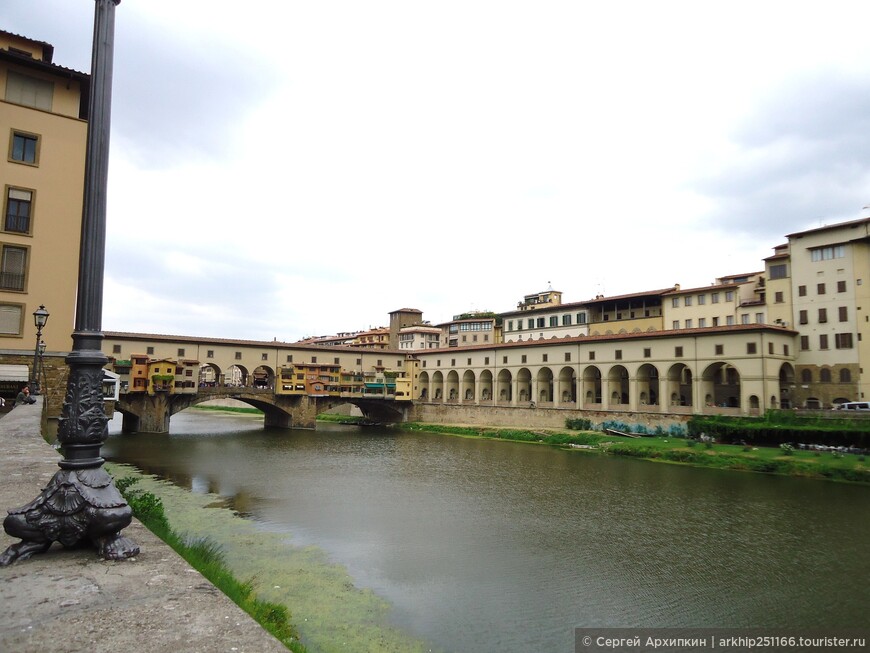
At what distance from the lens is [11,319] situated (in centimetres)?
2272

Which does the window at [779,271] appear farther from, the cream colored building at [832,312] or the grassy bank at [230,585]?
the grassy bank at [230,585]

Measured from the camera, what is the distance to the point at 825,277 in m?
43.2

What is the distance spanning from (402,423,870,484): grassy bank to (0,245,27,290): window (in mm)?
34884

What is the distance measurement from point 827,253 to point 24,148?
173 feet

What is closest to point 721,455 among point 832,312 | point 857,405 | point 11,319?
point 857,405

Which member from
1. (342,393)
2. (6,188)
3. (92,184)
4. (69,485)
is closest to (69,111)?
(6,188)

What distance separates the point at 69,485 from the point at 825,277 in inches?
2032

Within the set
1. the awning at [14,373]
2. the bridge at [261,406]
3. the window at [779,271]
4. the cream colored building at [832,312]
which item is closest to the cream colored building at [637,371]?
the cream colored building at [832,312]

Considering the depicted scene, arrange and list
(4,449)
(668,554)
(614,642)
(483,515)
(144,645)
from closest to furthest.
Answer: (144,645) < (614,642) < (4,449) < (668,554) < (483,515)

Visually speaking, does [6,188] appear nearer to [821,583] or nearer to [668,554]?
[668,554]

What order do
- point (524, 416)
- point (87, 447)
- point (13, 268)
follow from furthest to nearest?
point (524, 416) < point (13, 268) < point (87, 447)

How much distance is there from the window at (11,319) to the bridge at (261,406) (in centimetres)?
2514

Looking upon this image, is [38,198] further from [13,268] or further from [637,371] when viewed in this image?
[637,371]

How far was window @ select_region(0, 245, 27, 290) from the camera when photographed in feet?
74.7
